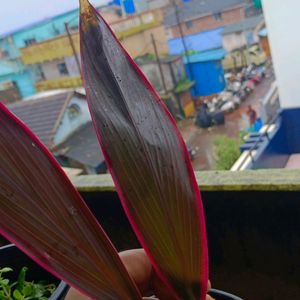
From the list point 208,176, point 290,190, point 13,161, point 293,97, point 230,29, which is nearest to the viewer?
point 13,161

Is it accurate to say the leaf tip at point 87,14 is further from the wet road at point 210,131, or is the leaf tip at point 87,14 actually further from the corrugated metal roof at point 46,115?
the wet road at point 210,131

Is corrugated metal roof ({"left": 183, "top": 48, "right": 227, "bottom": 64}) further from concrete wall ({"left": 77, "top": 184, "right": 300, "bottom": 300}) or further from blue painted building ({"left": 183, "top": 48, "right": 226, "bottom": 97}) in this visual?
concrete wall ({"left": 77, "top": 184, "right": 300, "bottom": 300})

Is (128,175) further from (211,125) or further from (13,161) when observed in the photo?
(211,125)

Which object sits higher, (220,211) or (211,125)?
(220,211)

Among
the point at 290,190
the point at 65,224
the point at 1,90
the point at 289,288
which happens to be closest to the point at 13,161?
the point at 65,224

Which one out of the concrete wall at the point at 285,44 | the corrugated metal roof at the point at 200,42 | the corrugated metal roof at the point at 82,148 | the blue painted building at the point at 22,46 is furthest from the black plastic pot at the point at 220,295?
the corrugated metal roof at the point at 200,42

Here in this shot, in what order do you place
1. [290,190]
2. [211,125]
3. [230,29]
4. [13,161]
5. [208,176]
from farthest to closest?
[230,29], [211,125], [208,176], [290,190], [13,161]
